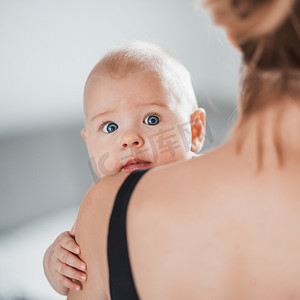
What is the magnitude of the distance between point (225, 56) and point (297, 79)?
287cm

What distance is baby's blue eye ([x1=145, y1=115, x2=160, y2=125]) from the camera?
1.37 m

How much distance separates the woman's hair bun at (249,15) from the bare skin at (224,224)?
0.13 meters

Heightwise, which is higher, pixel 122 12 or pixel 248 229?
pixel 122 12

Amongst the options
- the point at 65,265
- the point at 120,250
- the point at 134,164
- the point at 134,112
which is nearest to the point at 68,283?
the point at 65,265

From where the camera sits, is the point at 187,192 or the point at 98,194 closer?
the point at 187,192

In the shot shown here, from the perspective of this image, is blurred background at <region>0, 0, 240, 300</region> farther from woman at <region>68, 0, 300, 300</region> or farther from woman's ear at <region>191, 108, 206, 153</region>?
woman at <region>68, 0, 300, 300</region>

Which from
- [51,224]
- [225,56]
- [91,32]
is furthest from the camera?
[225,56]

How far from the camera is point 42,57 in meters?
2.64

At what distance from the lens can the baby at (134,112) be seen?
134cm

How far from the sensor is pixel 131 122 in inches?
52.8

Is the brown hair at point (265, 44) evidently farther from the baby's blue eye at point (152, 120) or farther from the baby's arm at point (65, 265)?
the baby's blue eye at point (152, 120)

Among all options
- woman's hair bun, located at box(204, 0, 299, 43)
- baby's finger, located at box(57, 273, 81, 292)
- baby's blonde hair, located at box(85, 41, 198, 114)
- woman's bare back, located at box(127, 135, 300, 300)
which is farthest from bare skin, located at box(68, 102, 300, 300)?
baby's blonde hair, located at box(85, 41, 198, 114)

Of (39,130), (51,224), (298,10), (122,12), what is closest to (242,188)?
(298,10)

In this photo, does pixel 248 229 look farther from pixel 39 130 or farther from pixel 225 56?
pixel 225 56
